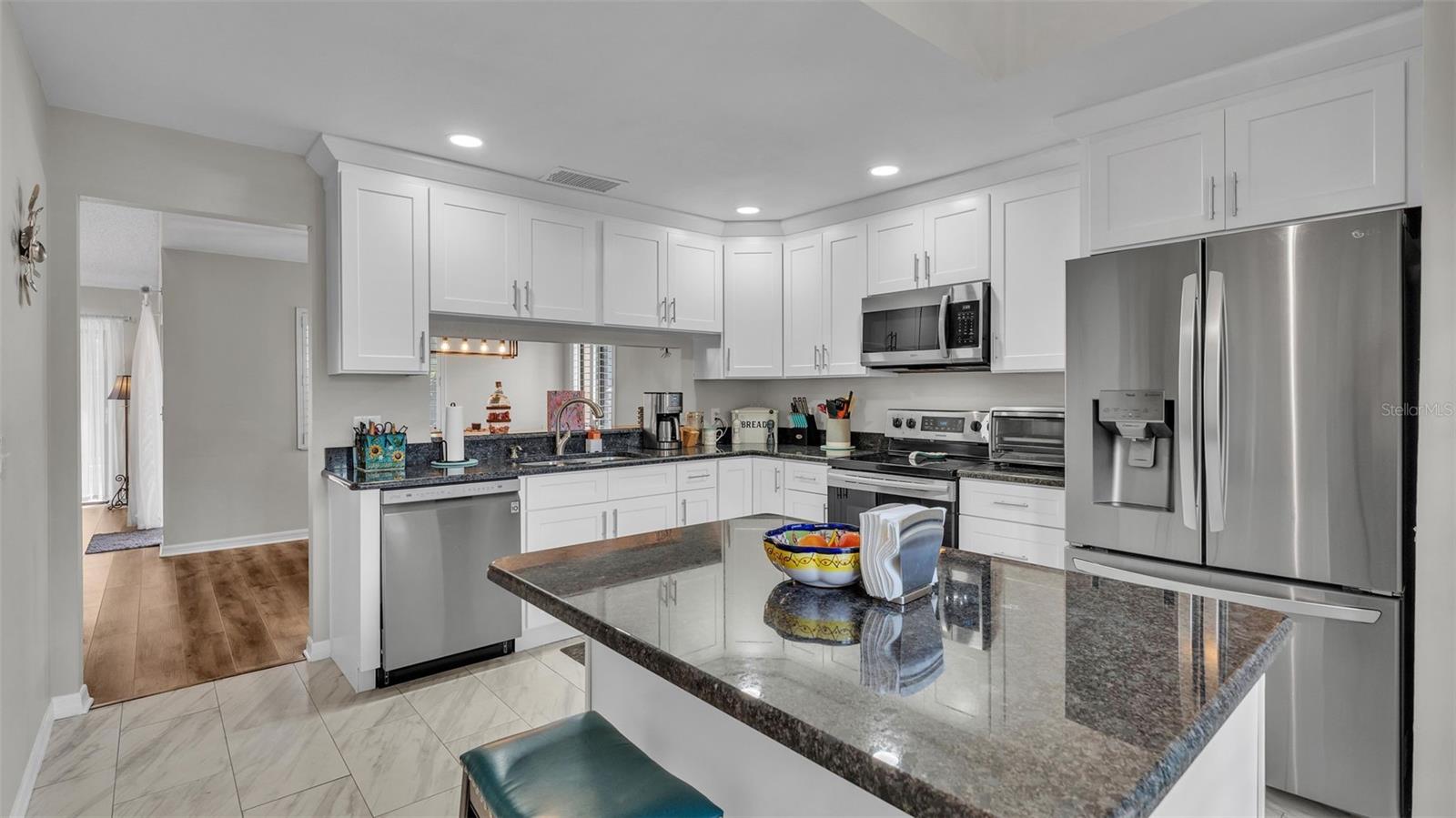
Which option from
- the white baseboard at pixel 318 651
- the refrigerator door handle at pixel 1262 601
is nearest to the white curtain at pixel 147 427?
the white baseboard at pixel 318 651

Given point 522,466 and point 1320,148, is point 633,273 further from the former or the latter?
point 1320,148

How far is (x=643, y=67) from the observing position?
240 centimetres

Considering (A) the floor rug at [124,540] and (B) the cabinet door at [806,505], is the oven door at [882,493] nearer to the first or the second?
(B) the cabinet door at [806,505]

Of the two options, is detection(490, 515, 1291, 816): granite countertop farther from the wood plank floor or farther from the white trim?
the wood plank floor

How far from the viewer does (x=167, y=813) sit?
216cm

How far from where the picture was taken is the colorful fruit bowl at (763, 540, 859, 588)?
129cm

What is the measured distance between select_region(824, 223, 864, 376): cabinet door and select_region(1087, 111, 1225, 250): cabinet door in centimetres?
144

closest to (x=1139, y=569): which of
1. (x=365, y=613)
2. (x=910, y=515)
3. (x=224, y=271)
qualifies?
(x=910, y=515)

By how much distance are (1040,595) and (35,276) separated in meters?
3.16

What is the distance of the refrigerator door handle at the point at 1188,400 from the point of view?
91.1 inches

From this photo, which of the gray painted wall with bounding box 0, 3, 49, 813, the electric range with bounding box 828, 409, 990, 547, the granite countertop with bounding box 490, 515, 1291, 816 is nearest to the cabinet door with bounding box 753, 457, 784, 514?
the electric range with bounding box 828, 409, 990, 547

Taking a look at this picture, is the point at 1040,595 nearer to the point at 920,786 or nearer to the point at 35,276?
the point at 920,786

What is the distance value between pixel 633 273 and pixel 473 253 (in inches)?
36.5

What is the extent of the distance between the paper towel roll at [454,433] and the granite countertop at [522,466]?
0.10m
